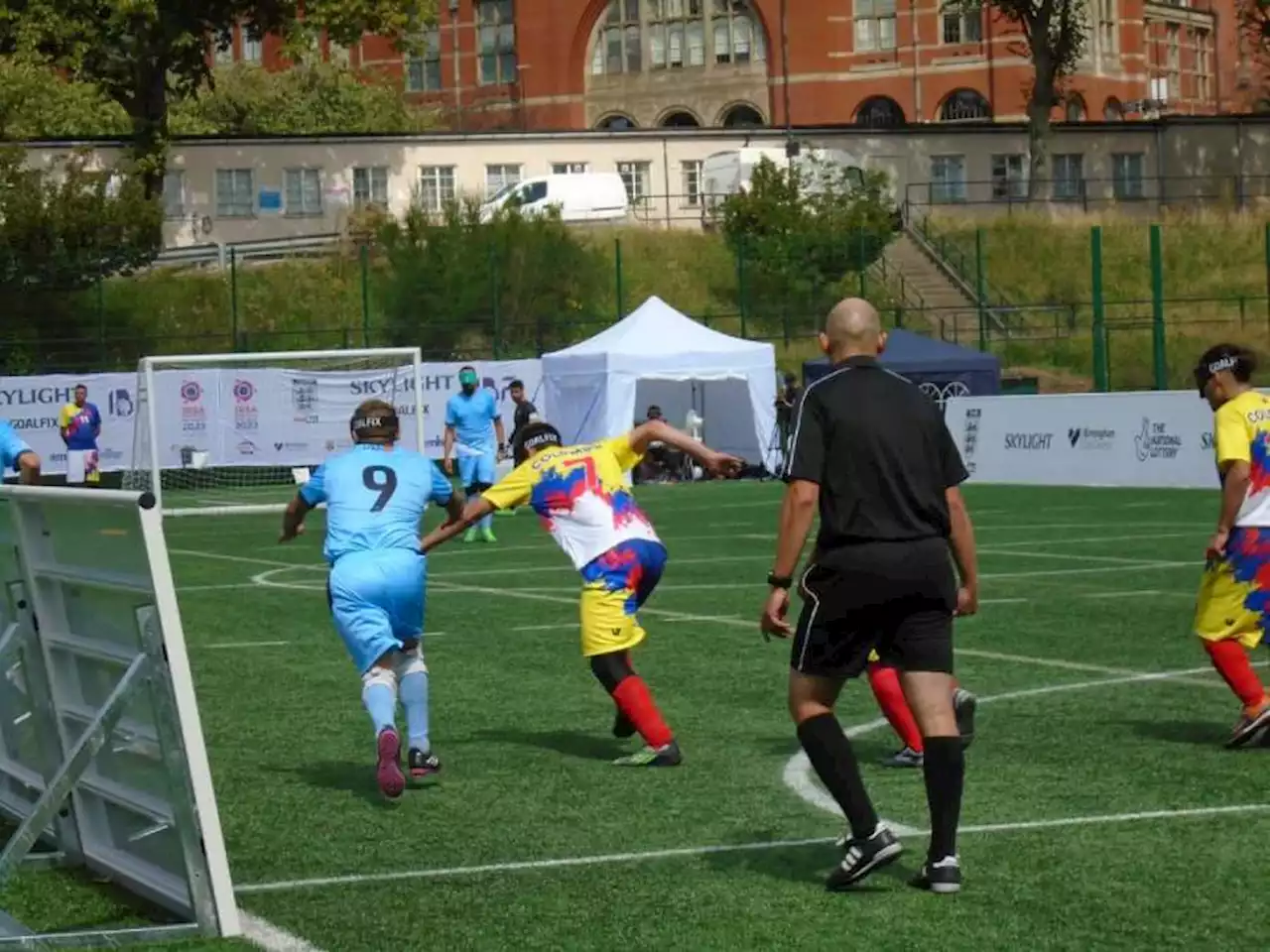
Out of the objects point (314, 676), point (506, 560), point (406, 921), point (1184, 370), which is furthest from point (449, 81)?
point (406, 921)

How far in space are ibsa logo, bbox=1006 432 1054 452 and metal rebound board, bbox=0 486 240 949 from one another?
27.5 meters

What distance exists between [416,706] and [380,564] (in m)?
0.68

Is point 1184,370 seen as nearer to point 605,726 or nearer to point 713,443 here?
point 713,443

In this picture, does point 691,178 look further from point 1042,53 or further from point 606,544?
point 606,544

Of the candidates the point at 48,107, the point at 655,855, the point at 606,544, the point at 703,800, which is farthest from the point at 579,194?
the point at 655,855

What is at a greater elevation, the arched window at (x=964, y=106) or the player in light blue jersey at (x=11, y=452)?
the arched window at (x=964, y=106)

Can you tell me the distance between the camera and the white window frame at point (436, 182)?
68.3 m

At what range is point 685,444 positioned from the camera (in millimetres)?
10711

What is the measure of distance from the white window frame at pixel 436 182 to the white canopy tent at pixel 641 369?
89.8 feet

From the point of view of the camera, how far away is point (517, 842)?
9.25 m

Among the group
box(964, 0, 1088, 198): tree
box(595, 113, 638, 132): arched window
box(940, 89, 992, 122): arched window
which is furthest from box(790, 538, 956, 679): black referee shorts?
box(595, 113, 638, 132): arched window

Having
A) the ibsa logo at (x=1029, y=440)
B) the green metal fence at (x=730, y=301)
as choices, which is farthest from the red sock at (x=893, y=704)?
the green metal fence at (x=730, y=301)

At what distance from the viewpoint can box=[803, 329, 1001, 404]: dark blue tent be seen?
4153cm

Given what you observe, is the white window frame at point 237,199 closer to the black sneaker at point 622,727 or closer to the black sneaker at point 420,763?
the black sneaker at point 622,727
